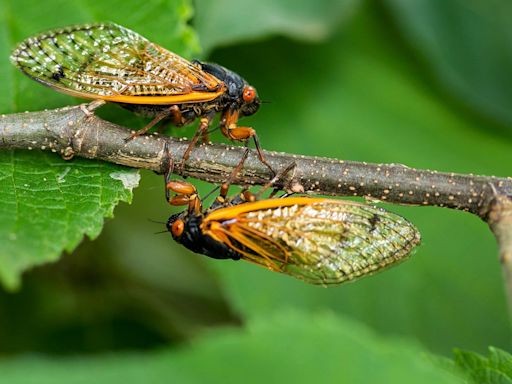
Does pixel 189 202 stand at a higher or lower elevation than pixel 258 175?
lower

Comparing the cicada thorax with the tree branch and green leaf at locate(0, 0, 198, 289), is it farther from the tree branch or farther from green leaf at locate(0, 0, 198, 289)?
the tree branch

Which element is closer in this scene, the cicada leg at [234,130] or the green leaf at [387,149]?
the cicada leg at [234,130]

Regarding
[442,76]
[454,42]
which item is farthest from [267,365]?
[454,42]

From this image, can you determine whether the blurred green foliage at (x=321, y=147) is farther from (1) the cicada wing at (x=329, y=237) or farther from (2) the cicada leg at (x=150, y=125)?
(1) the cicada wing at (x=329, y=237)

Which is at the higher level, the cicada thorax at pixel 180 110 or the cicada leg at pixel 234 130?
the cicada leg at pixel 234 130

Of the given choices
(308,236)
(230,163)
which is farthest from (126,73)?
(308,236)

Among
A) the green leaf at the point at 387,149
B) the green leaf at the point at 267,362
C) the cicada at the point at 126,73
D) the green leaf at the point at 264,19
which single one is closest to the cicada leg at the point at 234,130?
the cicada at the point at 126,73

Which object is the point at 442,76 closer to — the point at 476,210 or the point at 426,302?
the point at 426,302
